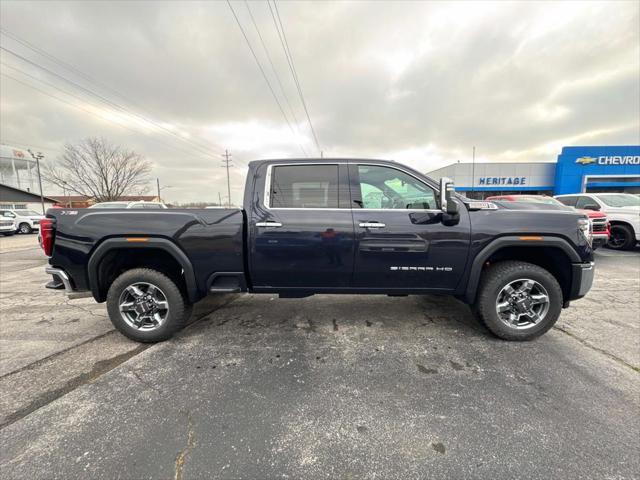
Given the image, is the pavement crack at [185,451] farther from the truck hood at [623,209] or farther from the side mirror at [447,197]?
the truck hood at [623,209]

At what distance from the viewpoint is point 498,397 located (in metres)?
2.24

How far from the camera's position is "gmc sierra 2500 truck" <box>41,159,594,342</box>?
2.91 meters

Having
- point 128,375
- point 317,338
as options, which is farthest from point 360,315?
point 128,375

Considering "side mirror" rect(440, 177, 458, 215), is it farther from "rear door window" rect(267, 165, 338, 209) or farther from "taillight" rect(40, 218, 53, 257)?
"taillight" rect(40, 218, 53, 257)

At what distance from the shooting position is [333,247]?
2.93m

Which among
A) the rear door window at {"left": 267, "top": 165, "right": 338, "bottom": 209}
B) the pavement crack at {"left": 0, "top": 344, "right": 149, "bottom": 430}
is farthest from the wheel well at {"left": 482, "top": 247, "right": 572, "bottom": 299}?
the pavement crack at {"left": 0, "top": 344, "right": 149, "bottom": 430}

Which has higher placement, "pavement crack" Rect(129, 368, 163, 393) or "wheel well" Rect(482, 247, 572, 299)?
"wheel well" Rect(482, 247, 572, 299)

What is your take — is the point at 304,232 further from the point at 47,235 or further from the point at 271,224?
the point at 47,235

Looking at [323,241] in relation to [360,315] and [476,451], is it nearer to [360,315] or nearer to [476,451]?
[360,315]

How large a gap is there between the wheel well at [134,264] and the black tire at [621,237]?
11967 mm

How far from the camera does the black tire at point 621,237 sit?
27.2ft

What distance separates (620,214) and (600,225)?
2.62 m

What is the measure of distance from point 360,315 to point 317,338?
2.91 ft

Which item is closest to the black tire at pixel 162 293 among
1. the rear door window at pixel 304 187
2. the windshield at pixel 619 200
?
the rear door window at pixel 304 187
